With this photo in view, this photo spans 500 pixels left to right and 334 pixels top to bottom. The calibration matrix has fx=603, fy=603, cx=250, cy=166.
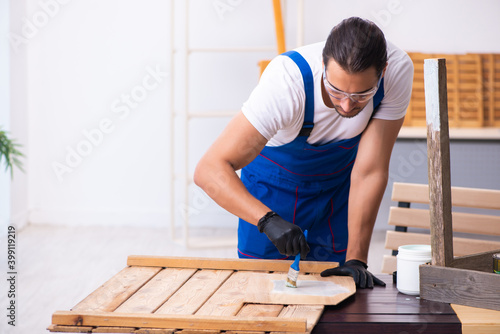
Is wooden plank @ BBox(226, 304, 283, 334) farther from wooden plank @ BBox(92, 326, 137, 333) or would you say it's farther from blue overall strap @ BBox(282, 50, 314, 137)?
blue overall strap @ BBox(282, 50, 314, 137)

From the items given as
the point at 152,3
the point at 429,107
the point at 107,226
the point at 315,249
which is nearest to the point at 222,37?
the point at 152,3

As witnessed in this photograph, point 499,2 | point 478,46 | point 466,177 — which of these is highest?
point 499,2

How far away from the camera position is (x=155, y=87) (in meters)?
4.67

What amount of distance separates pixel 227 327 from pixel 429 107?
2.10ft

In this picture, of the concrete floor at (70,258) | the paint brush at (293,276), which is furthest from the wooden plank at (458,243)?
the concrete floor at (70,258)

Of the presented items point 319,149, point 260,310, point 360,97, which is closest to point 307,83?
point 360,97

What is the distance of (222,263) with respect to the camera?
1607 millimetres

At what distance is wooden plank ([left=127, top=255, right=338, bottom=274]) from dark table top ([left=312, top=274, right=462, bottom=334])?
9.4 inches

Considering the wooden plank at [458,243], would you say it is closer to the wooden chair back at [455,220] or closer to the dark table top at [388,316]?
the wooden chair back at [455,220]

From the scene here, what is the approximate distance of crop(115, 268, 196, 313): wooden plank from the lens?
129 centimetres

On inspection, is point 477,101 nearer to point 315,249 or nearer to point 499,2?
point 499,2

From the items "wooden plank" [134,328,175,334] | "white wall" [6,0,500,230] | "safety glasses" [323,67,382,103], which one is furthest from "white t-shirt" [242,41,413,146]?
"white wall" [6,0,500,230]

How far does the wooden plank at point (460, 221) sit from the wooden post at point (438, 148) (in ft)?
2.37

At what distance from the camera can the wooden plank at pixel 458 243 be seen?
1915mm
